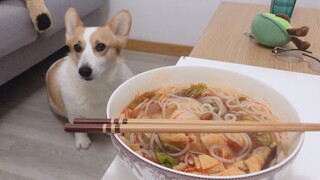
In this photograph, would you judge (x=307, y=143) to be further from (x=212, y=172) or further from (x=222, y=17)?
(x=222, y=17)

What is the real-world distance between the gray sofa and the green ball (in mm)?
1173

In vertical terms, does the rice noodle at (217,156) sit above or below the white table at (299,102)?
above

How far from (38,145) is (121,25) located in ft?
2.40

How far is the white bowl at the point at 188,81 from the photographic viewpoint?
0.30 meters

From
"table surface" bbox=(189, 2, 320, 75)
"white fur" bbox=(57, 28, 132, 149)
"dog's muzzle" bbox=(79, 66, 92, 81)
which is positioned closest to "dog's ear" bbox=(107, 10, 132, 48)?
"white fur" bbox=(57, 28, 132, 149)

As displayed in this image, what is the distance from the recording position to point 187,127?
34 centimetres

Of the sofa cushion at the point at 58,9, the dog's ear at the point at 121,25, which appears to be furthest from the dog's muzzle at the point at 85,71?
the sofa cushion at the point at 58,9

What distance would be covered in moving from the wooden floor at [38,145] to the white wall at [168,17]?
A: 957 mm

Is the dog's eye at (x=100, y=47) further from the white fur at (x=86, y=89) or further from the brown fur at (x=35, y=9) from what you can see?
the brown fur at (x=35, y=9)

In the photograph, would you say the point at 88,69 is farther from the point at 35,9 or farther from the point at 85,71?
the point at 35,9

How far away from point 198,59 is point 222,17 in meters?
0.48

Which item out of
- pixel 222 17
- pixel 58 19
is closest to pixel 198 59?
pixel 222 17

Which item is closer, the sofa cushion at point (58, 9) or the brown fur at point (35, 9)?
the brown fur at point (35, 9)

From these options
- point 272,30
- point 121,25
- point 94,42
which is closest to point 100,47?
point 94,42
